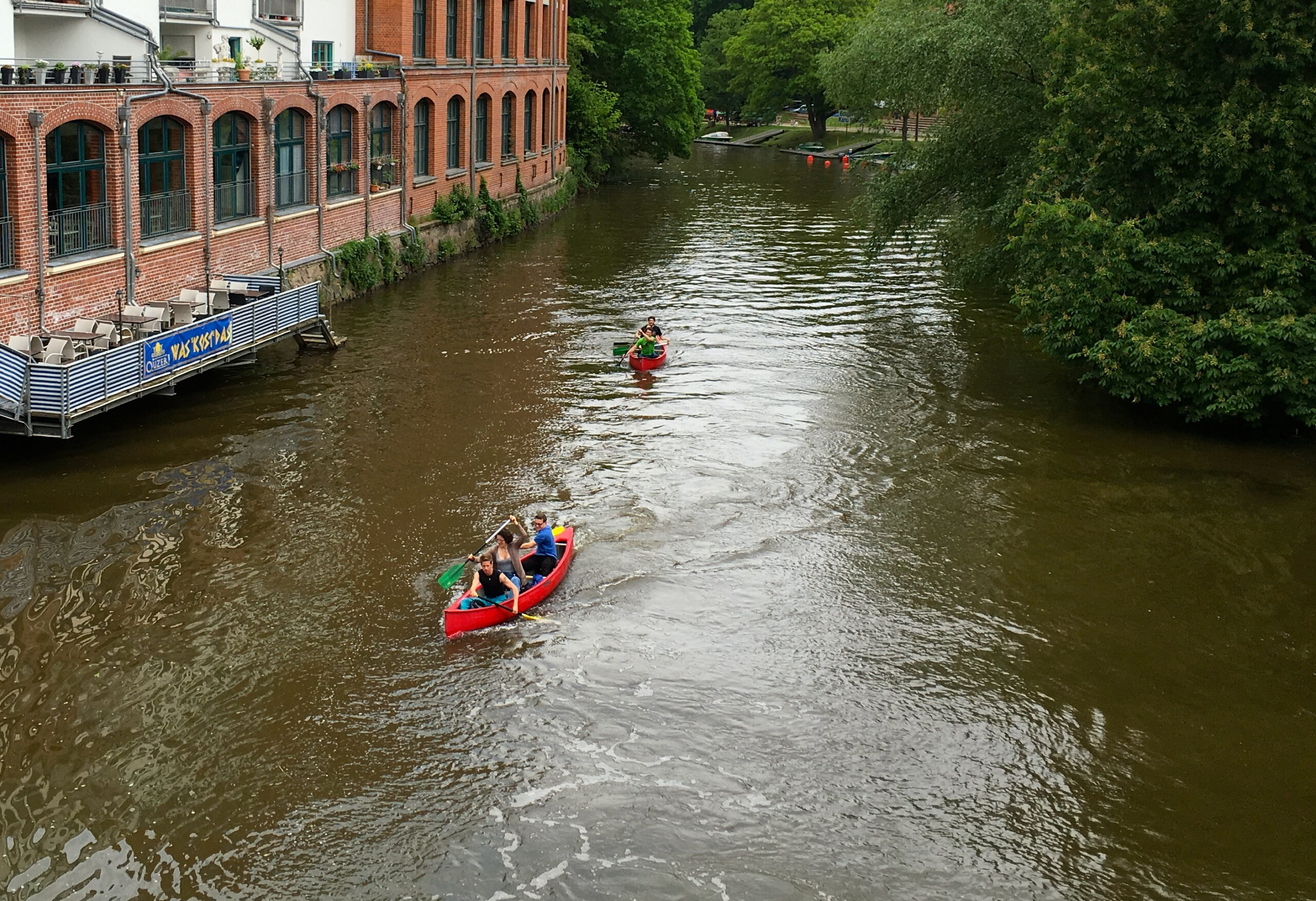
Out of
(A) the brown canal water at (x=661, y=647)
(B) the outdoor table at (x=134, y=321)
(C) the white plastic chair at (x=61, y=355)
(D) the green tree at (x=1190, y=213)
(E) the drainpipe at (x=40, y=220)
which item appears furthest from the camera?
(B) the outdoor table at (x=134, y=321)

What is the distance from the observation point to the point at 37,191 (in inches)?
936

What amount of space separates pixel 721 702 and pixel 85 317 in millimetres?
15769

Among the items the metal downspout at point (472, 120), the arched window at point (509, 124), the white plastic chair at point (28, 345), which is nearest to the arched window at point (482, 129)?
the metal downspout at point (472, 120)

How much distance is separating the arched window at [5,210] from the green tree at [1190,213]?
1850 centimetres

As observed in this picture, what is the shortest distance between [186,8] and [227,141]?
5655 mm

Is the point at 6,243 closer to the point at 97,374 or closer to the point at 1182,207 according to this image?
the point at 97,374

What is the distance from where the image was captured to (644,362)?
97.6ft

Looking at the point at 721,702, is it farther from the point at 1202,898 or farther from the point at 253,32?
the point at 253,32

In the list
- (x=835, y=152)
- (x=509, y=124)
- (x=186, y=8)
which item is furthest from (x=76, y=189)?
(x=835, y=152)

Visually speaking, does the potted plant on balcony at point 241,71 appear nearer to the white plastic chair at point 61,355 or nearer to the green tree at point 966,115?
the white plastic chair at point 61,355

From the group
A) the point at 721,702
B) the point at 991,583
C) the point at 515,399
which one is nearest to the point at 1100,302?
the point at 991,583

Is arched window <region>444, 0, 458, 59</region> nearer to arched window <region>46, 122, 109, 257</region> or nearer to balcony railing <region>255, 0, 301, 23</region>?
balcony railing <region>255, 0, 301, 23</region>

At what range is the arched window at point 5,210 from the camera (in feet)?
77.1

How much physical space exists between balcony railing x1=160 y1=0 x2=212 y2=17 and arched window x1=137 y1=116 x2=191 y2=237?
6.42 meters
